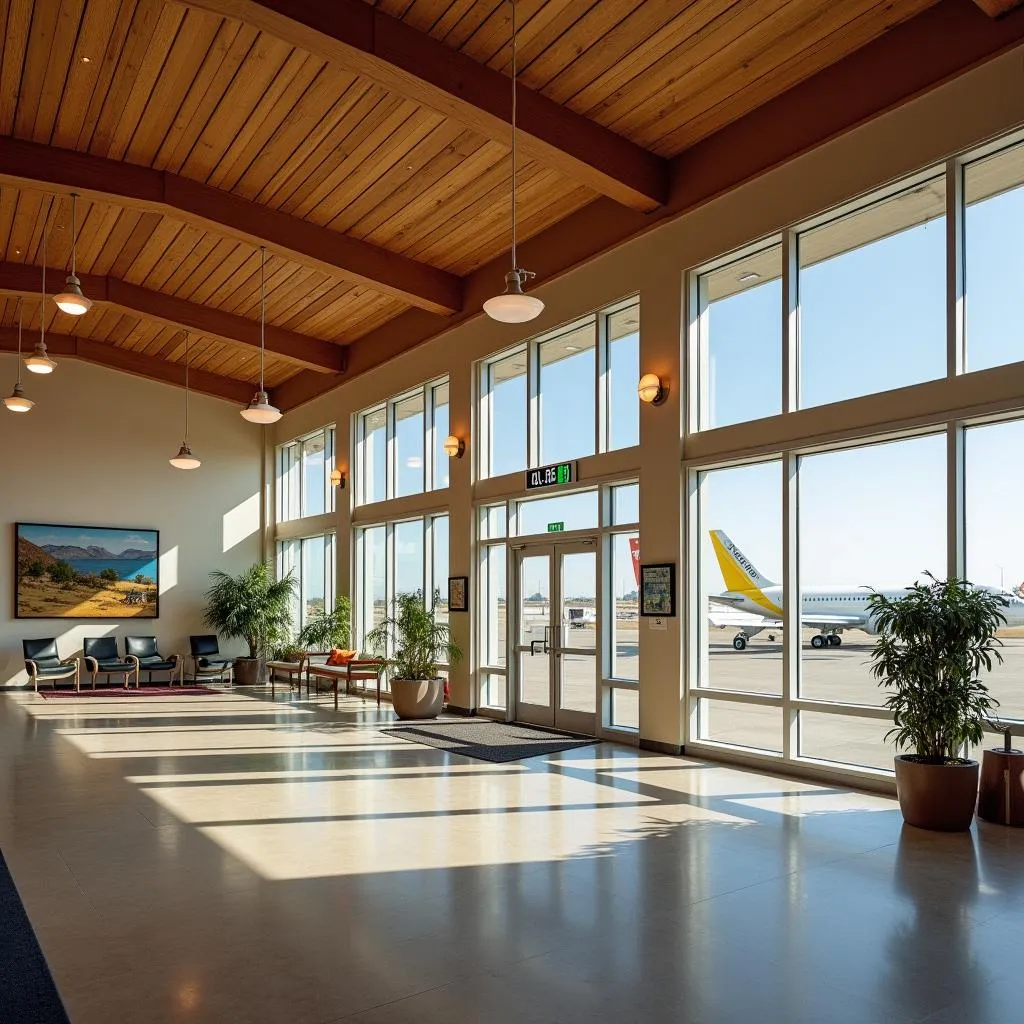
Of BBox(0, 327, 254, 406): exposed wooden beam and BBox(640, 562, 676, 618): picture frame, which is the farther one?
BBox(0, 327, 254, 406): exposed wooden beam

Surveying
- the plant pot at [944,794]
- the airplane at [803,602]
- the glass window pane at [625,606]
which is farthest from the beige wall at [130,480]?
the plant pot at [944,794]

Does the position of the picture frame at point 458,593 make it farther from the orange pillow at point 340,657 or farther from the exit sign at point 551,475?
the orange pillow at point 340,657

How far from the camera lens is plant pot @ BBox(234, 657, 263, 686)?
14461 millimetres

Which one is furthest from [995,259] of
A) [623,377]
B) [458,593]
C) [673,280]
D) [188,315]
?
[188,315]

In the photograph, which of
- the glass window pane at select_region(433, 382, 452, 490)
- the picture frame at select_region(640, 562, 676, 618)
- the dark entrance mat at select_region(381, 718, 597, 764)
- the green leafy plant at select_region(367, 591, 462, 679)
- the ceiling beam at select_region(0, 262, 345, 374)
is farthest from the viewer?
the glass window pane at select_region(433, 382, 452, 490)

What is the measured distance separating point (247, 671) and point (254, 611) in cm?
97

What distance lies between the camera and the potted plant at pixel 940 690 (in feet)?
17.3

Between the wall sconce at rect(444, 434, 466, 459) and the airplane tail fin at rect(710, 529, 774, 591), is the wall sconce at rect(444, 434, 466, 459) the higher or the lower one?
the higher one

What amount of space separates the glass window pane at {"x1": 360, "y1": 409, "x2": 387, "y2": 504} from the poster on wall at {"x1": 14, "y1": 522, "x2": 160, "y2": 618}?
12.9ft

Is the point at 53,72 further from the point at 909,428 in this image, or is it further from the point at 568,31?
the point at 909,428

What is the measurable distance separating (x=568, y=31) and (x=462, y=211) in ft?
9.58

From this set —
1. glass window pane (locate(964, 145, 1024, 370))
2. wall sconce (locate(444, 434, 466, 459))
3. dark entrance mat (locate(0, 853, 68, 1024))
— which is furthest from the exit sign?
dark entrance mat (locate(0, 853, 68, 1024))

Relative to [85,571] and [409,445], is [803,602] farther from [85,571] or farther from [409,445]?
[85,571]

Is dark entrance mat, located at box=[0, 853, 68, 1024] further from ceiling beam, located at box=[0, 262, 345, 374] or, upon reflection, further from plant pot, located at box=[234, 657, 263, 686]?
plant pot, located at box=[234, 657, 263, 686]
